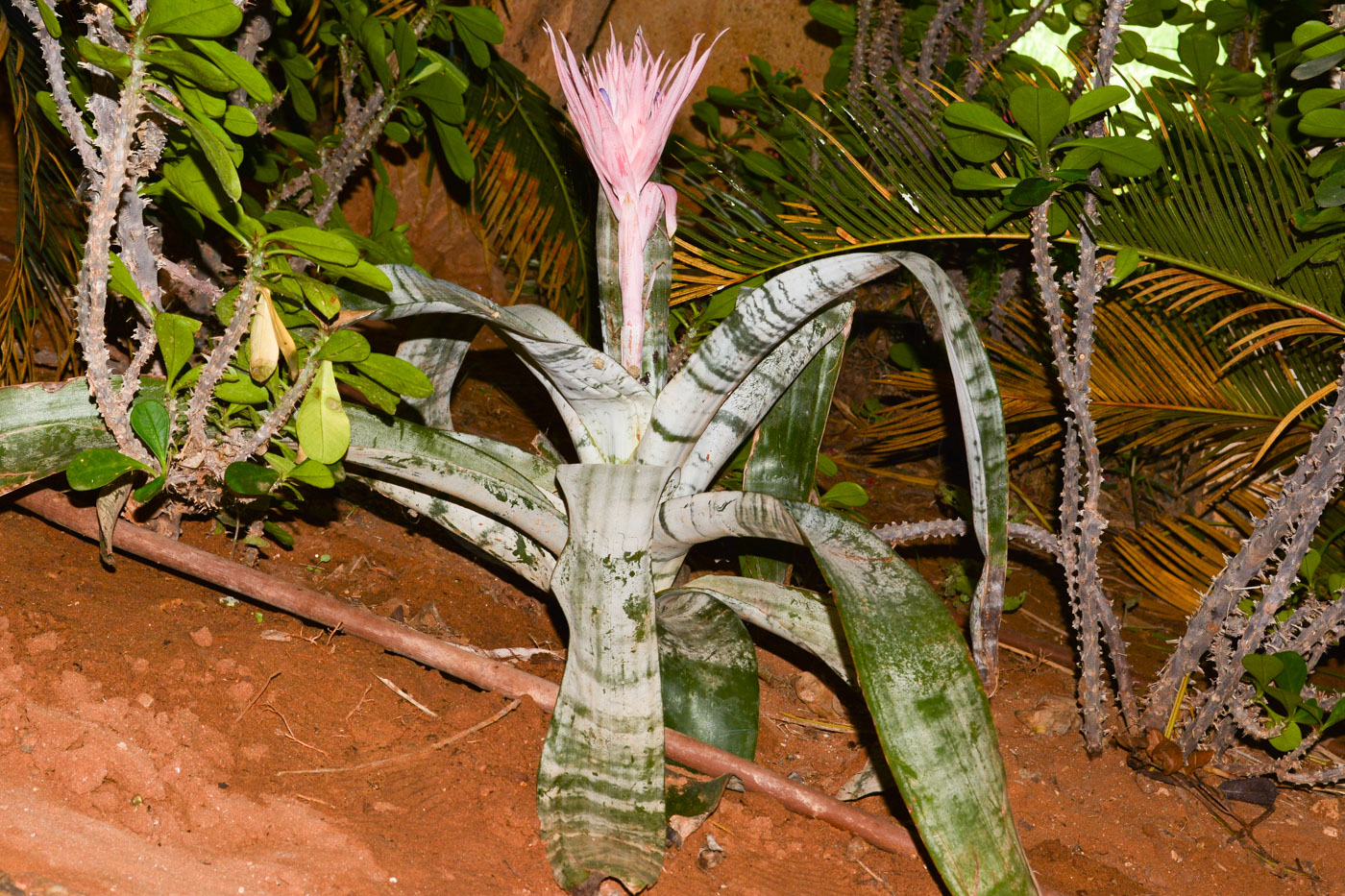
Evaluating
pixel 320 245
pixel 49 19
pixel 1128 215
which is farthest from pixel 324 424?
pixel 1128 215

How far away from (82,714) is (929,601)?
0.96 metres

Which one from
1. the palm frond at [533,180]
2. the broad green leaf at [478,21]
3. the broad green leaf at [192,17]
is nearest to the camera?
the broad green leaf at [192,17]

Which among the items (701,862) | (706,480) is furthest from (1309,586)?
(701,862)

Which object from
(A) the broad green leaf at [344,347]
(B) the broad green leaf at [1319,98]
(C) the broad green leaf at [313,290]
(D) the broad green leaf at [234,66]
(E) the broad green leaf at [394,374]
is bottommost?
(E) the broad green leaf at [394,374]

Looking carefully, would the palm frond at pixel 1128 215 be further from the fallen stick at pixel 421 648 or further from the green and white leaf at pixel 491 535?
the fallen stick at pixel 421 648

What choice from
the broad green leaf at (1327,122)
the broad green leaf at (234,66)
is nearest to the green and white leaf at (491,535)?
the broad green leaf at (234,66)

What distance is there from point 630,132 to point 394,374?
427 mm

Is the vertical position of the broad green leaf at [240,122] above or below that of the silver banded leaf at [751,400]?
above

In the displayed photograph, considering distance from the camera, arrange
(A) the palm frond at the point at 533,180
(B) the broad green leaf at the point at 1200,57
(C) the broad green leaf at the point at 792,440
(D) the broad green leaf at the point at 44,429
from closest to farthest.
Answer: (D) the broad green leaf at the point at 44,429, (C) the broad green leaf at the point at 792,440, (B) the broad green leaf at the point at 1200,57, (A) the palm frond at the point at 533,180

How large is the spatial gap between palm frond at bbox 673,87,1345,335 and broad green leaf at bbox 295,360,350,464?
0.86m

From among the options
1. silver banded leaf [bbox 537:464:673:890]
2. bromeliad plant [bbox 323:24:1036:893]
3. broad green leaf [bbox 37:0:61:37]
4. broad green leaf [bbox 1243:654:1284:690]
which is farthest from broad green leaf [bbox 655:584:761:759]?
broad green leaf [bbox 37:0:61:37]

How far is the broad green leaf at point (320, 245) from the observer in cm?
103

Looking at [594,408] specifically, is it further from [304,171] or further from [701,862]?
[304,171]

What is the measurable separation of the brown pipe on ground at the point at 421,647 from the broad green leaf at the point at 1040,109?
91cm
